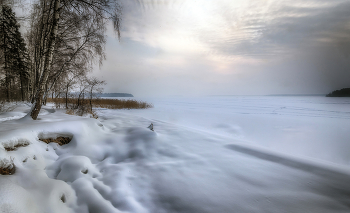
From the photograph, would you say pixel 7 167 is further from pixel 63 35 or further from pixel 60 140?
pixel 63 35

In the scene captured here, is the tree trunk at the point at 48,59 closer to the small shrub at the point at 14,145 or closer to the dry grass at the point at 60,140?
the dry grass at the point at 60,140

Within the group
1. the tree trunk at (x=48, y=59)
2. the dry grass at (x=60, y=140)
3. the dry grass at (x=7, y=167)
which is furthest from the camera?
the tree trunk at (x=48, y=59)

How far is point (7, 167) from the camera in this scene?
1906 mm

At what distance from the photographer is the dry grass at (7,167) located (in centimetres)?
183

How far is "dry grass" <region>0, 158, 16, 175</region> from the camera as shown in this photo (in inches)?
72.1

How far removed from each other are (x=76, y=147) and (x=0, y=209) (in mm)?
2245

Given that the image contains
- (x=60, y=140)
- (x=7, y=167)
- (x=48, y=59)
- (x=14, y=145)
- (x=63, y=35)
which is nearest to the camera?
(x=7, y=167)

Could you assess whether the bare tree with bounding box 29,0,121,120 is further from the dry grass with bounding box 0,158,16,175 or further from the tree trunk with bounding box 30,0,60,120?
the dry grass with bounding box 0,158,16,175

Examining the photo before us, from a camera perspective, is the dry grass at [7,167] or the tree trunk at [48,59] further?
the tree trunk at [48,59]

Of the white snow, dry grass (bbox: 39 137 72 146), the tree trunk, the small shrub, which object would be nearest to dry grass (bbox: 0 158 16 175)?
the white snow

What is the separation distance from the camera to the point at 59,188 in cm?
188

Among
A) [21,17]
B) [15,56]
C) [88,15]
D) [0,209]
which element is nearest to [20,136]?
[0,209]

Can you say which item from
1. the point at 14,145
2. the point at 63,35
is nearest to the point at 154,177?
the point at 14,145

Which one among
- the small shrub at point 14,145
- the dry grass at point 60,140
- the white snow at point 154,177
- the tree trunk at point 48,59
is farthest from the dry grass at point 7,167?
the tree trunk at point 48,59
